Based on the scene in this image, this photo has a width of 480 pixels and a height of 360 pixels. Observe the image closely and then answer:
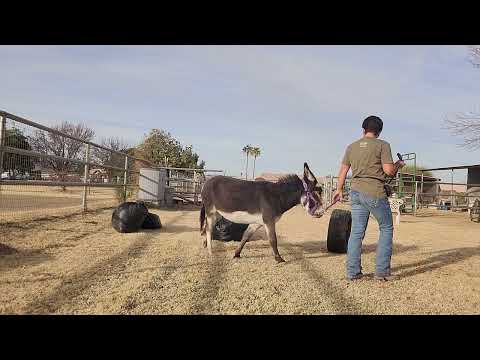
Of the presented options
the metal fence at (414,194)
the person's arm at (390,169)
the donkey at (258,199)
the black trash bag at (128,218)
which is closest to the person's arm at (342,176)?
the person's arm at (390,169)

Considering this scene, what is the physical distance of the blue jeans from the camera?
413cm

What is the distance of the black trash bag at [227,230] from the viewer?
21.4 feet

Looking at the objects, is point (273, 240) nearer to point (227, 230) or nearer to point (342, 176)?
point (342, 176)

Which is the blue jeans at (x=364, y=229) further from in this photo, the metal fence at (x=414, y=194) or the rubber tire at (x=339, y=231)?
the metal fence at (x=414, y=194)

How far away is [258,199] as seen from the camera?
5.26 m

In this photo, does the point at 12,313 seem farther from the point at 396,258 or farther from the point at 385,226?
the point at 396,258

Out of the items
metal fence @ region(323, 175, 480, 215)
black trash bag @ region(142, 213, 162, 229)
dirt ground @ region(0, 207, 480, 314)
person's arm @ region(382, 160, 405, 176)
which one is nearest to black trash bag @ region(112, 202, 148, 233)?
dirt ground @ region(0, 207, 480, 314)

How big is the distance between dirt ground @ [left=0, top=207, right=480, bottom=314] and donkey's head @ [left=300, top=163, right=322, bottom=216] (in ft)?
2.47

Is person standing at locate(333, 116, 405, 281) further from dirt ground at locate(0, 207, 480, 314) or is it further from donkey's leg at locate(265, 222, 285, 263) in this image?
donkey's leg at locate(265, 222, 285, 263)

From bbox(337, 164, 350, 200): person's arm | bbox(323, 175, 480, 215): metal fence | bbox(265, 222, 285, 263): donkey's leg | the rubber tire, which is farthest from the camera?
→ bbox(323, 175, 480, 215): metal fence

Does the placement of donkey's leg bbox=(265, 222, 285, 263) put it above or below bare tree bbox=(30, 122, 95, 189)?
below

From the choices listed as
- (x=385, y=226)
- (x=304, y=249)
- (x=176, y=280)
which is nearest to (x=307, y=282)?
(x=385, y=226)

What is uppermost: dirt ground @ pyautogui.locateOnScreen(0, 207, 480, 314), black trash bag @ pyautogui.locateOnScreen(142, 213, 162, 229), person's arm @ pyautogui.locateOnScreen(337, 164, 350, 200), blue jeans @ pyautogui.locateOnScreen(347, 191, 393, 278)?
person's arm @ pyautogui.locateOnScreen(337, 164, 350, 200)

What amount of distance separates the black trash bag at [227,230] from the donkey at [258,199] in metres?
0.84
